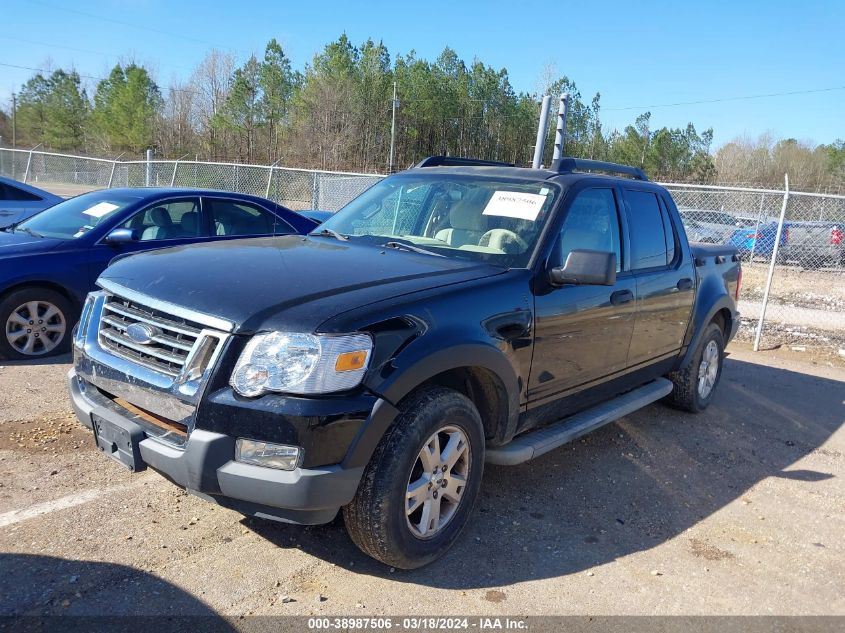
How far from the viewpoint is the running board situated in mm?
3422

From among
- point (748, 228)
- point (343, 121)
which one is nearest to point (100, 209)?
point (748, 228)

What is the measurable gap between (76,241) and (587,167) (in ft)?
14.9

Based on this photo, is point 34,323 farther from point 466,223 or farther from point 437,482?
point 437,482

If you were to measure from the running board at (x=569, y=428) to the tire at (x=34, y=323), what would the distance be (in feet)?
14.5

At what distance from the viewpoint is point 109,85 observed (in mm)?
59875

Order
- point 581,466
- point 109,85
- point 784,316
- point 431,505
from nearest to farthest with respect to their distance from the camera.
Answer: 1. point 431,505
2. point 581,466
3. point 784,316
4. point 109,85

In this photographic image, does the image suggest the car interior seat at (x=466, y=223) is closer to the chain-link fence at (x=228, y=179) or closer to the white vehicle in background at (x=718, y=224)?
the chain-link fence at (x=228, y=179)

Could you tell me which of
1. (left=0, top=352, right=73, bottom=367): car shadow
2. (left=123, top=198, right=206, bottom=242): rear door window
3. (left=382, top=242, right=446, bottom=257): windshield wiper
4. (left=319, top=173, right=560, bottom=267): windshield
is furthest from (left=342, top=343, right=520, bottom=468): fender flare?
(left=123, top=198, right=206, bottom=242): rear door window

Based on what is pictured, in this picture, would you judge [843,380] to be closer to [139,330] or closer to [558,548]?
[558,548]

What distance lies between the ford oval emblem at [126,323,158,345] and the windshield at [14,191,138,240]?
3.71 m

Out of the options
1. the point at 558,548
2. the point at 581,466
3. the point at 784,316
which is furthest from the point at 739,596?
the point at 784,316

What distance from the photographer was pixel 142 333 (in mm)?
2828

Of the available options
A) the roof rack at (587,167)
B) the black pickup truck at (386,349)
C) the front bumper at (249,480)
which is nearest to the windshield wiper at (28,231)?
the black pickup truck at (386,349)

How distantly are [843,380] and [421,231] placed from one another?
6308 mm
